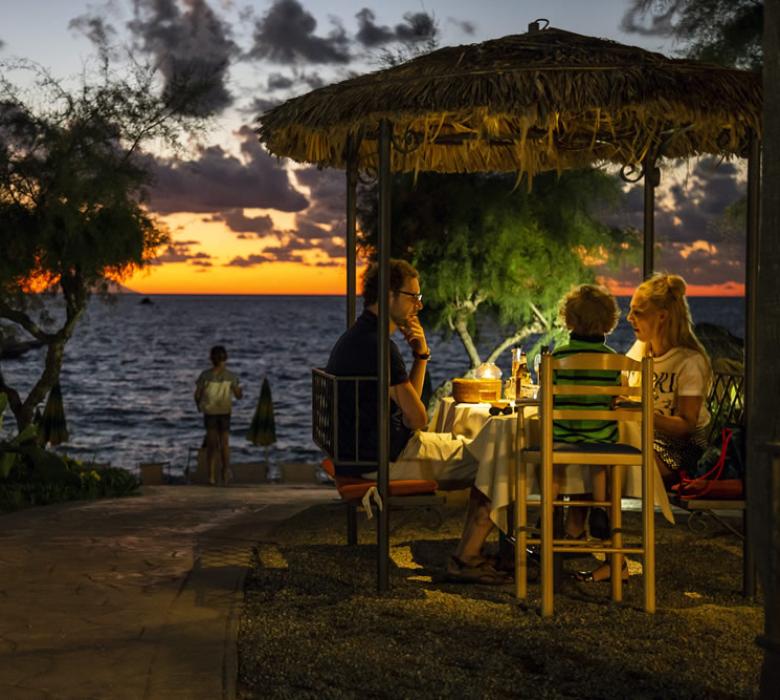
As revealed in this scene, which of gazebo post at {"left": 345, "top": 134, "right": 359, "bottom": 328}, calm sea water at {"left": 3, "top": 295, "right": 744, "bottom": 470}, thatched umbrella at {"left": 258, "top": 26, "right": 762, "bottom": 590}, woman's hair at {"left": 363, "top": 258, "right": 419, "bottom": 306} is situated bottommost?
calm sea water at {"left": 3, "top": 295, "right": 744, "bottom": 470}

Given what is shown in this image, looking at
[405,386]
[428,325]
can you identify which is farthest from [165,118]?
[405,386]

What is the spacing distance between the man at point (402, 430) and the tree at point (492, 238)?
1178cm

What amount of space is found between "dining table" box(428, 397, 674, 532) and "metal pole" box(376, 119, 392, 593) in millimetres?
433

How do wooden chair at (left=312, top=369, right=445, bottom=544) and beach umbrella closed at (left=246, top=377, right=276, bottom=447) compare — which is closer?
wooden chair at (left=312, top=369, right=445, bottom=544)

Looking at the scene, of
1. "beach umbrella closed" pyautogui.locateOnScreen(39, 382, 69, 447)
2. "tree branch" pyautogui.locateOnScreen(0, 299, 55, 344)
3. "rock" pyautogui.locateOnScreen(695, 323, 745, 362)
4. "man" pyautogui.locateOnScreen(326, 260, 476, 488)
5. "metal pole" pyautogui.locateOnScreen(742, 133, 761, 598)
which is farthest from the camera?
"tree branch" pyautogui.locateOnScreen(0, 299, 55, 344)

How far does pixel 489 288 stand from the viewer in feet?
59.6

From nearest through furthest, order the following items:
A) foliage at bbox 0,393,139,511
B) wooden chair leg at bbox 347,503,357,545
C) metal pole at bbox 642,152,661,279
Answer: wooden chair leg at bbox 347,503,357,545 → metal pole at bbox 642,152,661,279 → foliage at bbox 0,393,139,511

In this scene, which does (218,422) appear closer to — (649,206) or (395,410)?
(649,206)

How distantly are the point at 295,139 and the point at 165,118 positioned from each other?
1116 centimetres

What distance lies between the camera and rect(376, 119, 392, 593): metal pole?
223 inches

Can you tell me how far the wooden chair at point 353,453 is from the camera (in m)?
5.83

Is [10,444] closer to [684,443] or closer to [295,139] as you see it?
[295,139]

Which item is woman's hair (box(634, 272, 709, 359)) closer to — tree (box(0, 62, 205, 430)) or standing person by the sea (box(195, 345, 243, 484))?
standing person by the sea (box(195, 345, 243, 484))

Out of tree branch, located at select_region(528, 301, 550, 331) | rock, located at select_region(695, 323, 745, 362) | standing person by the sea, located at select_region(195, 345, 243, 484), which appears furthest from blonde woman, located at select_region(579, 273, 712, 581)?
tree branch, located at select_region(528, 301, 550, 331)
